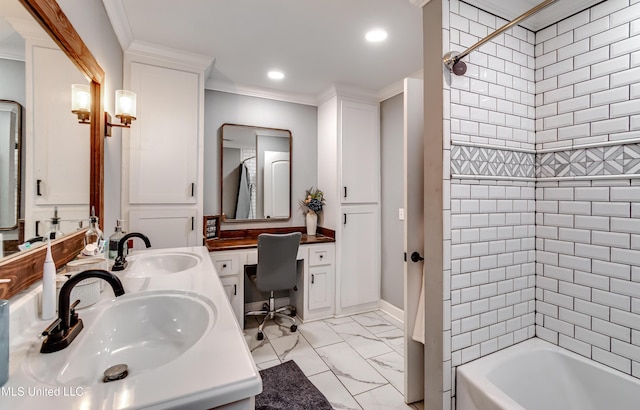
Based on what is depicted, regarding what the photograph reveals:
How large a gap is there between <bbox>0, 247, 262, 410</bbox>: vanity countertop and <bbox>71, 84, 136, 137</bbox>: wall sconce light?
2.76 feet

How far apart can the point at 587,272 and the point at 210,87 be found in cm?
333

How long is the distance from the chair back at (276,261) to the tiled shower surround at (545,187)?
4.73 feet

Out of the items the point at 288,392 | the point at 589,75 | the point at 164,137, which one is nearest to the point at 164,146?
the point at 164,137

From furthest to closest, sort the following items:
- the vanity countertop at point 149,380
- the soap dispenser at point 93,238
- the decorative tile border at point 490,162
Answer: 1. the decorative tile border at point 490,162
2. the soap dispenser at point 93,238
3. the vanity countertop at point 149,380

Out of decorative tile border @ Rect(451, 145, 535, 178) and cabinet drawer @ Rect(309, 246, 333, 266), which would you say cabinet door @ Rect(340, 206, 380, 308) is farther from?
decorative tile border @ Rect(451, 145, 535, 178)

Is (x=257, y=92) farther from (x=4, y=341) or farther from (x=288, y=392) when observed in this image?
(x=4, y=341)

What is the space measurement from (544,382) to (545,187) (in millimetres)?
1069

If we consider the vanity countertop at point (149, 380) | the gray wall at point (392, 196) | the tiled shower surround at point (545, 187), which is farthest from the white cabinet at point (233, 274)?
the tiled shower surround at point (545, 187)

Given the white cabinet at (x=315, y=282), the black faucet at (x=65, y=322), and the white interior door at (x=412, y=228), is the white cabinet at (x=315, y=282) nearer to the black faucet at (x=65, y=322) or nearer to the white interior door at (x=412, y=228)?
the white interior door at (x=412, y=228)

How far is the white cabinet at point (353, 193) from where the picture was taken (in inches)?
123

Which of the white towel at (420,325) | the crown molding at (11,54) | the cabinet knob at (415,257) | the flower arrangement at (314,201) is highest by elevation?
the crown molding at (11,54)

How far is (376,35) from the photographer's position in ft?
7.02

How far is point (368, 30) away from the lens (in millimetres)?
2074

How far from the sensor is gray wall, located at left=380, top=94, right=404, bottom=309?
3.06 metres
